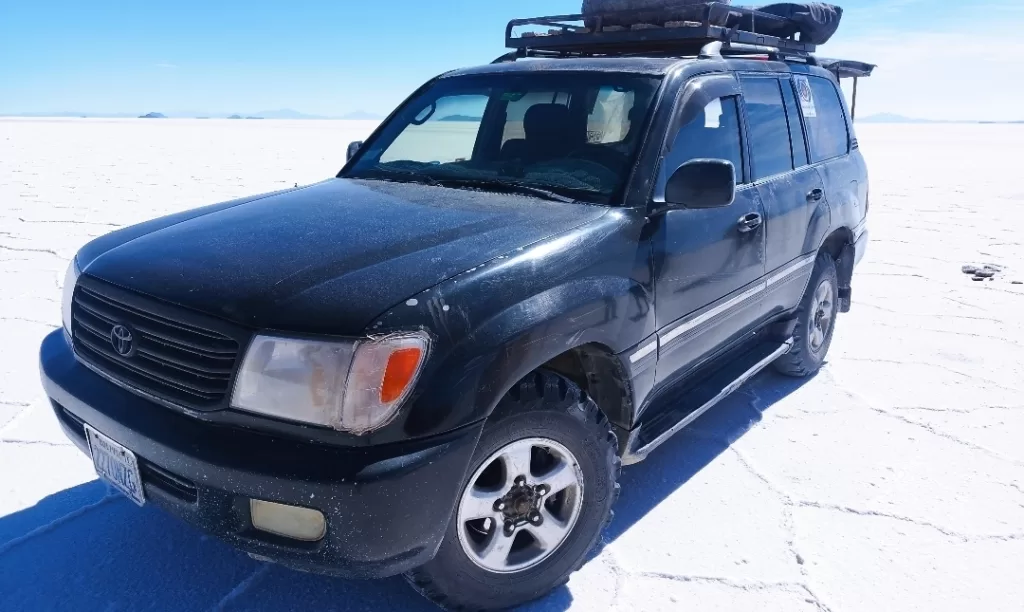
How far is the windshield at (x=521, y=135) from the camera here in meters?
2.89

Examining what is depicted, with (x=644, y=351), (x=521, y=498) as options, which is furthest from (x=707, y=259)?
(x=521, y=498)

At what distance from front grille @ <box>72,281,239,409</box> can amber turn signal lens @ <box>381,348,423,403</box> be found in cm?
41

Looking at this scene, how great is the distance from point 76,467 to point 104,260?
1.26m

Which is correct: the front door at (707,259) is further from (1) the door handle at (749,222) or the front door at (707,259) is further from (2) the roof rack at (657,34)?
(2) the roof rack at (657,34)

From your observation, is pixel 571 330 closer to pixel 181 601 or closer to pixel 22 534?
pixel 181 601

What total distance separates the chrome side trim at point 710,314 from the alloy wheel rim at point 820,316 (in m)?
0.96

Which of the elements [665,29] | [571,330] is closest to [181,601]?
[571,330]

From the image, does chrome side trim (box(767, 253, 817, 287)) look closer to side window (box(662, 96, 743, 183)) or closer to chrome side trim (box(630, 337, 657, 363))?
side window (box(662, 96, 743, 183))

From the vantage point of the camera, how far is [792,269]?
3.89m

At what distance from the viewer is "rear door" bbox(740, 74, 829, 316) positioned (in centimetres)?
356

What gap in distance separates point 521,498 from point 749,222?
5.61ft

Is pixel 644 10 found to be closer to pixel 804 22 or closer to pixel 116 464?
pixel 804 22

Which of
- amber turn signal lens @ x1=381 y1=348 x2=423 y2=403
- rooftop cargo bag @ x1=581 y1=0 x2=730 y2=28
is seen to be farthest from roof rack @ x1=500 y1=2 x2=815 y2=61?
amber turn signal lens @ x1=381 y1=348 x2=423 y2=403

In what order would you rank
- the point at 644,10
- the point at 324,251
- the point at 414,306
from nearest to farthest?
the point at 414,306 → the point at 324,251 → the point at 644,10
